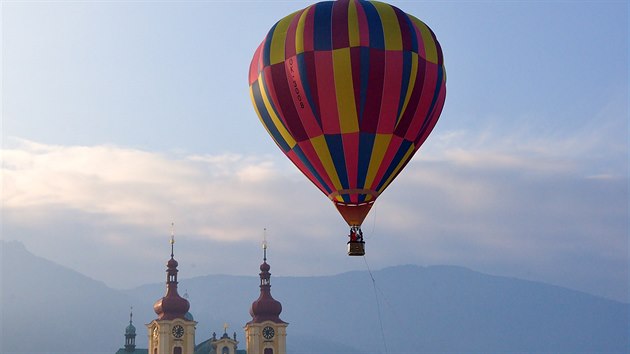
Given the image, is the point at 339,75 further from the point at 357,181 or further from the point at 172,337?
the point at 172,337

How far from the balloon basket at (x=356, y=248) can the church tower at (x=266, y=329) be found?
60035 mm

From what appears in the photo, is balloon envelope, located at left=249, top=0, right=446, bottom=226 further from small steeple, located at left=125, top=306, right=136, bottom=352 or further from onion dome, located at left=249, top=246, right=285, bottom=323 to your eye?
small steeple, located at left=125, top=306, right=136, bottom=352

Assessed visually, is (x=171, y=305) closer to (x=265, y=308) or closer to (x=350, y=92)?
(x=265, y=308)

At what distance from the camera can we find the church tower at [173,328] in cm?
10188

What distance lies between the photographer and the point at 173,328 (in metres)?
103

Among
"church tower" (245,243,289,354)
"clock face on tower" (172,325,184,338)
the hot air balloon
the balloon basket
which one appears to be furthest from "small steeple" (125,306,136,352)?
the balloon basket

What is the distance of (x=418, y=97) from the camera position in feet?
148

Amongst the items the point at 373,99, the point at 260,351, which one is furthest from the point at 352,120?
the point at 260,351

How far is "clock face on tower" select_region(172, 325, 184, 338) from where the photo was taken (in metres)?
102

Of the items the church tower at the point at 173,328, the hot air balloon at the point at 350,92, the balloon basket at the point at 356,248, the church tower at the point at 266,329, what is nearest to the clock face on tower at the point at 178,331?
the church tower at the point at 173,328

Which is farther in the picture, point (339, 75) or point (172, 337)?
point (172, 337)

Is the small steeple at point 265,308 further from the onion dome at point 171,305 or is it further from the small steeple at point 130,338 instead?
the small steeple at point 130,338

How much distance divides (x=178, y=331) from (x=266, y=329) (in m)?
7.88

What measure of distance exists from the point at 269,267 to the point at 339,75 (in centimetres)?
6394
